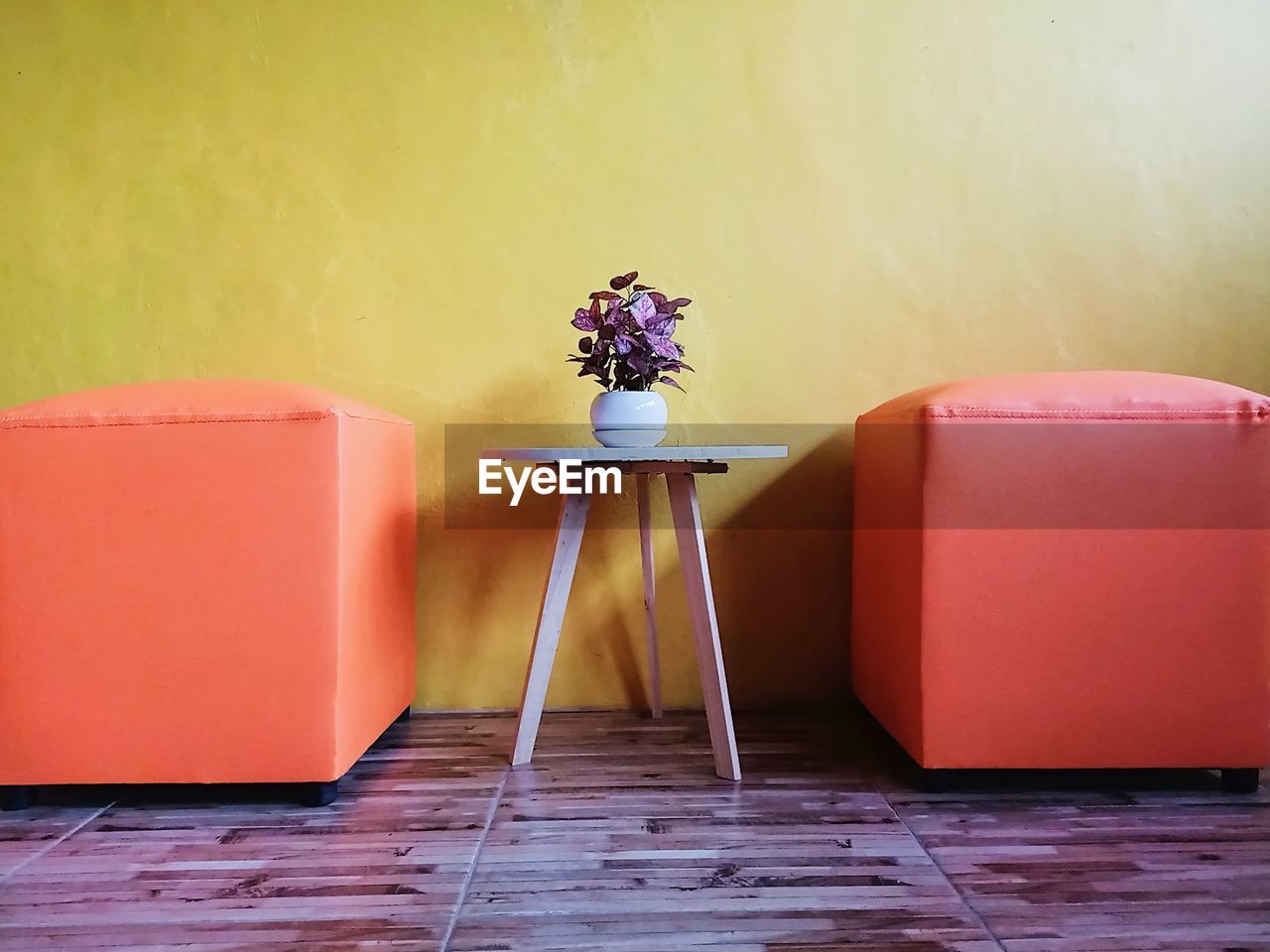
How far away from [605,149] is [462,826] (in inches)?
50.3

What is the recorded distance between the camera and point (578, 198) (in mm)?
1659

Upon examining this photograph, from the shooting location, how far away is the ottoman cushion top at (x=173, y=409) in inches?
45.1

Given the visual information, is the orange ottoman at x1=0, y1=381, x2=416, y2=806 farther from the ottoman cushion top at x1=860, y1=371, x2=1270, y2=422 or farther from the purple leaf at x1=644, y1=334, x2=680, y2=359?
the ottoman cushion top at x1=860, y1=371, x2=1270, y2=422

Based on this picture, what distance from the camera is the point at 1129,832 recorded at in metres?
1.08

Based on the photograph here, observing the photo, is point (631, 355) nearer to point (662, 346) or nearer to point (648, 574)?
point (662, 346)

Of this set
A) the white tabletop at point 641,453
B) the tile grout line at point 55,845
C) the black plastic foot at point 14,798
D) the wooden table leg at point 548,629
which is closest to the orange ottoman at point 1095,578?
the white tabletop at point 641,453

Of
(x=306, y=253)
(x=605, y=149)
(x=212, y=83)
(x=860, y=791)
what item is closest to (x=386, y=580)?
(x=306, y=253)

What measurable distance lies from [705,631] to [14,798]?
1041mm

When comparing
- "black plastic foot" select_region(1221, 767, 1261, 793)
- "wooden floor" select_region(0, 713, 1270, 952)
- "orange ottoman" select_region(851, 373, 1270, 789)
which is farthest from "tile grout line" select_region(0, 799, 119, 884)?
"black plastic foot" select_region(1221, 767, 1261, 793)

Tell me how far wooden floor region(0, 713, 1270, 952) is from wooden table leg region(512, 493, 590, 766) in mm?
61

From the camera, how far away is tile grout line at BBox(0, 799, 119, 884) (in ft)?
3.24

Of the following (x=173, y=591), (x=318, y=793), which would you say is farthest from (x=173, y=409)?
(x=318, y=793)

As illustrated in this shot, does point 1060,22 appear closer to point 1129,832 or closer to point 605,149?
point 605,149

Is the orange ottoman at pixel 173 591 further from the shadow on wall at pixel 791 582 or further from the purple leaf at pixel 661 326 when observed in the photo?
the shadow on wall at pixel 791 582
